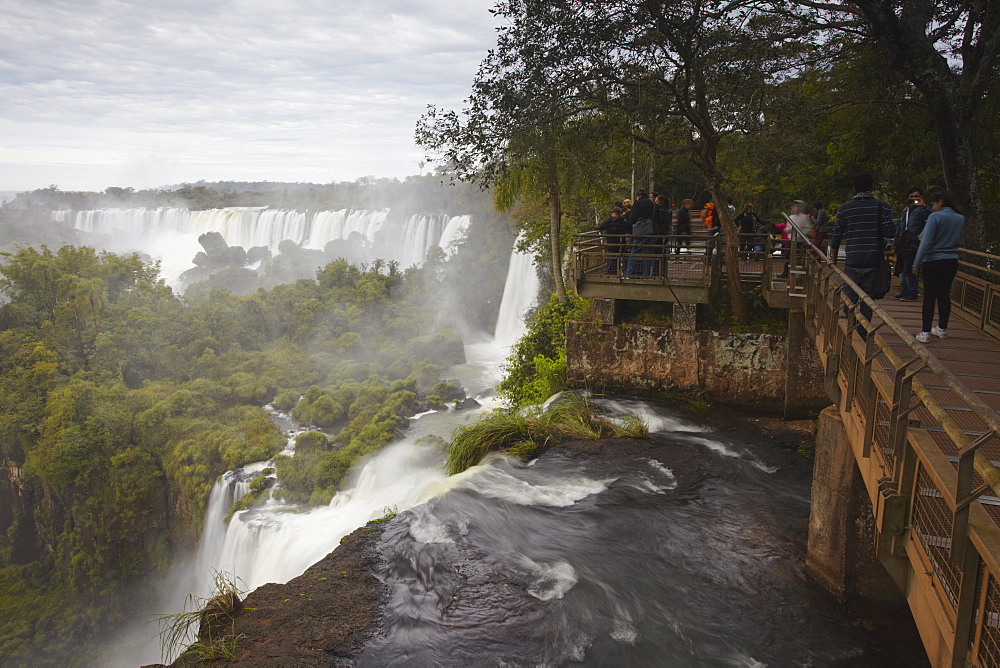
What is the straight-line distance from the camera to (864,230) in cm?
689

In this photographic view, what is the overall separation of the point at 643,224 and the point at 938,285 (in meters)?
6.51

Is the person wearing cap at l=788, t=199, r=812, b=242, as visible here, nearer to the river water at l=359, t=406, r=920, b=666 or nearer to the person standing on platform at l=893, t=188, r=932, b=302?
the person standing on platform at l=893, t=188, r=932, b=302

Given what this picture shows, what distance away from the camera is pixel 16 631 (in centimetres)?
2475

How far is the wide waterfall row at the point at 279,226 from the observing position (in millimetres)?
51531

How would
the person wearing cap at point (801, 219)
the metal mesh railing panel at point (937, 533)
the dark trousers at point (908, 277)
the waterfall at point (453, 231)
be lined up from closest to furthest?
1. the metal mesh railing panel at point (937, 533)
2. the dark trousers at point (908, 277)
3. the person wearing cap at point (801, 219)
4. the waterfall at point (453, 231)

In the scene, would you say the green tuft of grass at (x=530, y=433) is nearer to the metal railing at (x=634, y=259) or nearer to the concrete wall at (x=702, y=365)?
the concrete wall at (x=702, y=365)

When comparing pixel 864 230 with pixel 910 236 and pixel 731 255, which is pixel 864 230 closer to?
pixel 910 236

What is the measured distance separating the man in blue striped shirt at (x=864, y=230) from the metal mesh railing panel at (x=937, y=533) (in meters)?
3.53

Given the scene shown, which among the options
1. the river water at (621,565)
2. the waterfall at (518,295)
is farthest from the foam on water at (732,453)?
the waterfall at (518,295)

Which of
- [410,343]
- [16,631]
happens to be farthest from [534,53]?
[16,631]

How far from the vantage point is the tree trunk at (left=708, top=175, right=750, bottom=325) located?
1152 cm

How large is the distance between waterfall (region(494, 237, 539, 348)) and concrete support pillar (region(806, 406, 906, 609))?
26.5m

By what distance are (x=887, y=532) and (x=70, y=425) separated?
1366 inches

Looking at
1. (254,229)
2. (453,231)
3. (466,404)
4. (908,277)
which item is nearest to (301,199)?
(254,229)
